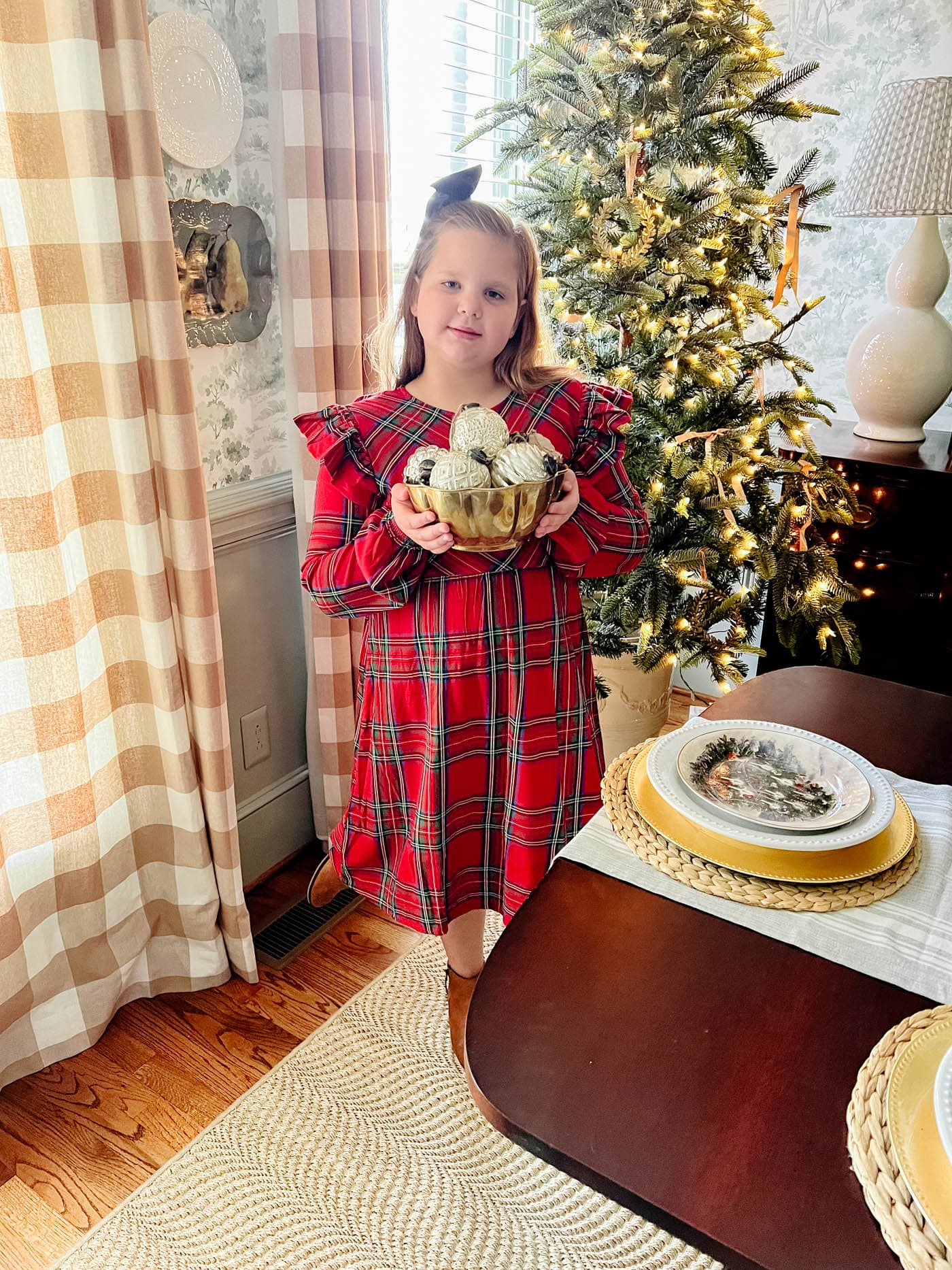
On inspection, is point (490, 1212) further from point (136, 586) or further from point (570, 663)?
point (136, 586)

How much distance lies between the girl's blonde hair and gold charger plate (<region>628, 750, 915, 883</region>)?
29.5 inches

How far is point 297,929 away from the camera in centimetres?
195

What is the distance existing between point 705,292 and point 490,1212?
5.82 feet

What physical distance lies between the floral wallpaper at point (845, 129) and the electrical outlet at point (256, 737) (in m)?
1.55

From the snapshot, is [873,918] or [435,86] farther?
[435,86]

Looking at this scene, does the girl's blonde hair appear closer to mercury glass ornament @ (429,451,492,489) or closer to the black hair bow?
the black hair bow

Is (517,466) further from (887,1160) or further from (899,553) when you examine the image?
(899,553)

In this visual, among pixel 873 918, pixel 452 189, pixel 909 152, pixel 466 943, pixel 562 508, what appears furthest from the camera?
pixel 909 152

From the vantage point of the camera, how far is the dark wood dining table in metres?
0.55

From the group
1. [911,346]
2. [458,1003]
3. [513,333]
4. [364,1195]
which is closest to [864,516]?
[911,346]

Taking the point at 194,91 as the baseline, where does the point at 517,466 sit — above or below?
below

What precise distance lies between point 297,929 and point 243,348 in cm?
122

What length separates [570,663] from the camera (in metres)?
1.41

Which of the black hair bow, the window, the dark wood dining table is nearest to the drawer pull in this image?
the window
